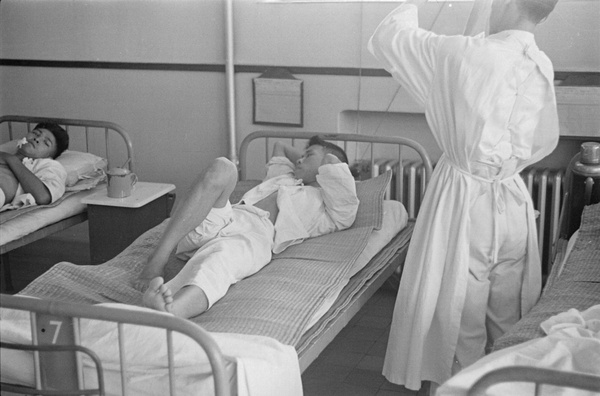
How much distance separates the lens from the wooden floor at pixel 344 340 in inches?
130

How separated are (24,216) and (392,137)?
1744 millimetres

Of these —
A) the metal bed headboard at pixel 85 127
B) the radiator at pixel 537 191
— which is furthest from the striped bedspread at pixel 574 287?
the metal bed headboard at pixel 85 127

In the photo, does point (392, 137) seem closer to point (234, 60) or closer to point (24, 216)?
point (234, 60)

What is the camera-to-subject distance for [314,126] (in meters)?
4.45

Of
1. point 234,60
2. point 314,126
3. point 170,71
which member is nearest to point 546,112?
point 314,126

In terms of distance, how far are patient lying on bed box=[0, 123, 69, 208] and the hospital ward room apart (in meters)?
0.01

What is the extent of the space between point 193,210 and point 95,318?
1019 mm

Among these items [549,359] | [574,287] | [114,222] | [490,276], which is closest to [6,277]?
[114,222]

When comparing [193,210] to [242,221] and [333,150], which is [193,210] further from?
[333,150]

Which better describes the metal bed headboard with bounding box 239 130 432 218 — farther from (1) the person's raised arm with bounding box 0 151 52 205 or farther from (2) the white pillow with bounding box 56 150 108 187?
(1) the person's raised arm with bounding box 0 151 52 205

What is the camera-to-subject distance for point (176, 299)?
2604mm

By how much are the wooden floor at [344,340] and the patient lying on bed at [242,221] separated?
0.53m

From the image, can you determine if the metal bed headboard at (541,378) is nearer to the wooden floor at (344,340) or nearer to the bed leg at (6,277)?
the wooden floor at (344,340)

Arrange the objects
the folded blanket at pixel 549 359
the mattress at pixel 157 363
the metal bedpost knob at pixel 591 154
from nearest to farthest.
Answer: the folded blanket at pixel 549 359
the mattress at pixel 157 363
the metal bedpost knob at pixel 591 154
